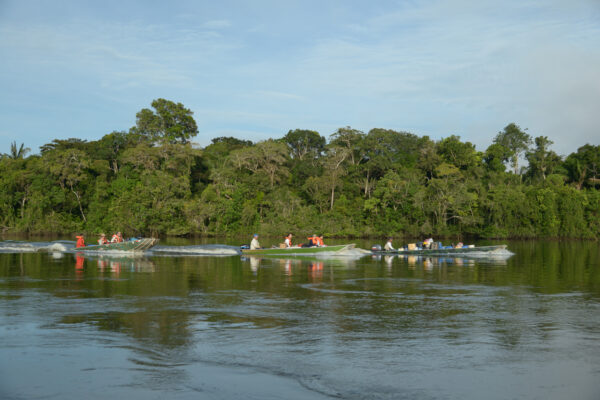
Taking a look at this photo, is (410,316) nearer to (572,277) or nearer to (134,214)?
(572,277)

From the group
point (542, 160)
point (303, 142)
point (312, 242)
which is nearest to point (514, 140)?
point (542, 160)

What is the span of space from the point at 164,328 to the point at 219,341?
187 centimetres

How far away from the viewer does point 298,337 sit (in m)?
12.2

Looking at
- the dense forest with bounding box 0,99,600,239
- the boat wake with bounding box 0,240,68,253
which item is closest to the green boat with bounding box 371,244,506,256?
the boat wake with bounding box 0,240,68,253

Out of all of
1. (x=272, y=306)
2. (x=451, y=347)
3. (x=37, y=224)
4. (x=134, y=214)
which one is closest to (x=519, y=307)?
(x=451, y=347)

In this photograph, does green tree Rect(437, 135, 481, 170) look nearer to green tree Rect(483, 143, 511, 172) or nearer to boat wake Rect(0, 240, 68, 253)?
green tree Rect(483, 143, 511, 172)

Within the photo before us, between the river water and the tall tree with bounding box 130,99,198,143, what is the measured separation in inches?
2268

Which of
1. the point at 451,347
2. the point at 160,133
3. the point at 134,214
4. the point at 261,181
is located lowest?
the point at 451,347

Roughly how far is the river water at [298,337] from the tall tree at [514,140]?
60250mm

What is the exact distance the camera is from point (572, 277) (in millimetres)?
23750

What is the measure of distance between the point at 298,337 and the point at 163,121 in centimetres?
7126

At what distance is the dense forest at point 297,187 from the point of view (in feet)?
214

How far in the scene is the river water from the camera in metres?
9.16

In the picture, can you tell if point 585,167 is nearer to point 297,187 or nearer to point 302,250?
point 297,187
